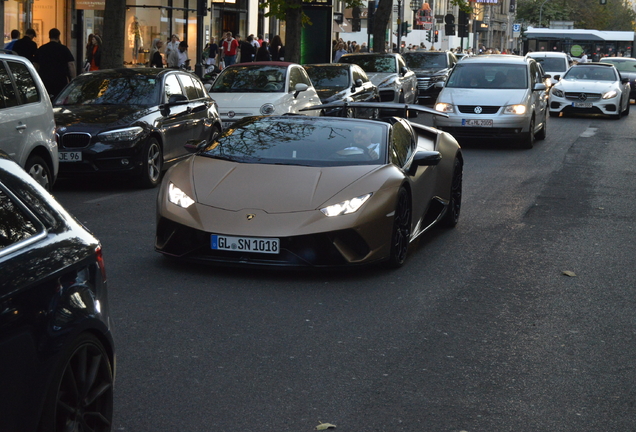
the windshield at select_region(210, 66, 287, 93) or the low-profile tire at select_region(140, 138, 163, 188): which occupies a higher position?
the windshield at select_region(210, 66, 287, 93)

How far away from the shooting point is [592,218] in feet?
37.1

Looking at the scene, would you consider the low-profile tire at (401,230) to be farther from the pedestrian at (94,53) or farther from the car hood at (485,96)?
the pedestrian at (94,53)

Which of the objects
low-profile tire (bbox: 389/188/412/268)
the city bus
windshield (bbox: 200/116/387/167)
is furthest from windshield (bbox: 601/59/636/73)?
low-profile tire (bbox: 389/188/412/268)

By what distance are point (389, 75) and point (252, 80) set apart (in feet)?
29.3

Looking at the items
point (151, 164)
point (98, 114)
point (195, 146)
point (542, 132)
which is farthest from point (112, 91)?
point (542, 132)

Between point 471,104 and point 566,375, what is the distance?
1438 centimetres

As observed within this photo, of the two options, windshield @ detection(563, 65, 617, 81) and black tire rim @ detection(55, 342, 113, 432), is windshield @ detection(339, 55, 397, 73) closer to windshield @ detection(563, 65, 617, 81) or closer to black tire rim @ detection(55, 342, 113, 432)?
windshield @ detection(563, 65, 617, 81)

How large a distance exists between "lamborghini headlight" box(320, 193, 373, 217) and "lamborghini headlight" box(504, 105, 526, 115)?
12.3 meters

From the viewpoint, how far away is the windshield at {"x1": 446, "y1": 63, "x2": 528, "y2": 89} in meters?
20.3

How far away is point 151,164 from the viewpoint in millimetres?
13211

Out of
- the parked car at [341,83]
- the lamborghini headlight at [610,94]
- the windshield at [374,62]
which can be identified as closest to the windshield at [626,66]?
the lamborghini headlight at [610,94]

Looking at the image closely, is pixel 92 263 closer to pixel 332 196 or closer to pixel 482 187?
pixel 332 196

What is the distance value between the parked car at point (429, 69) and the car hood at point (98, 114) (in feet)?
A: 66.1

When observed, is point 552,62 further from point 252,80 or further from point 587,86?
point 252,80
